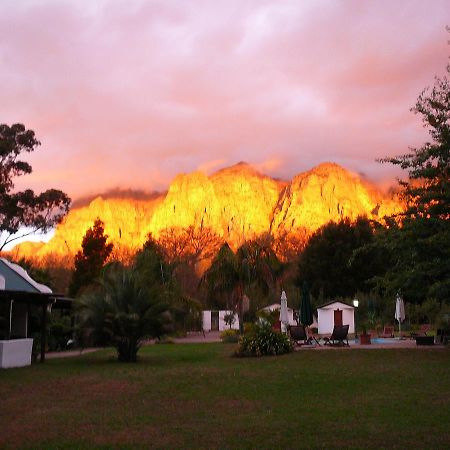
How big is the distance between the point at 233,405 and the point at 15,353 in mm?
9151

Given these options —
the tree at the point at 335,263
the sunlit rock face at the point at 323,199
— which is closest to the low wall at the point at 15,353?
the tree at the point at 335,263

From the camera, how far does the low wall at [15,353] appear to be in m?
15.6

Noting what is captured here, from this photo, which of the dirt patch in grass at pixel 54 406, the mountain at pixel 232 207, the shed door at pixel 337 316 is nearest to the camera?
the dirt patch in grass at pixel 54 406

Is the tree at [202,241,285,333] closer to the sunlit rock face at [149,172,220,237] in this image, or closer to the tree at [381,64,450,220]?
Result: the tree at [381,64,450,220]

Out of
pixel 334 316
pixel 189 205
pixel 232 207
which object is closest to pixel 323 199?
pixel 232 207

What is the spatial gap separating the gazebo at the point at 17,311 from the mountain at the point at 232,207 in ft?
261

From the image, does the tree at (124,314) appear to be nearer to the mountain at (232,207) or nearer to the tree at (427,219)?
the tree at (427,219)

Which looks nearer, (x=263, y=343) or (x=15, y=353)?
(x=15, y=353)

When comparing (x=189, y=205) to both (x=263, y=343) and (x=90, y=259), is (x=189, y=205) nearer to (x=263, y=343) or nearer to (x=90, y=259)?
(x=90, y=259)

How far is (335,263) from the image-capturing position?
47.2m

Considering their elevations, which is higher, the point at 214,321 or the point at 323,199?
the point at 323,199

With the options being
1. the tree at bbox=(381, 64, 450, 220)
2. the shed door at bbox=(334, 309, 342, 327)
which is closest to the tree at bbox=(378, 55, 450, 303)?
the tree at bbox=(381, 64, 450, 220)

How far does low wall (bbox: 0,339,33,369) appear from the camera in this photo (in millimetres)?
15586

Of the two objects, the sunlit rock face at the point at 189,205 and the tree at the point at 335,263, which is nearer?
the tree at the point at 335,263
